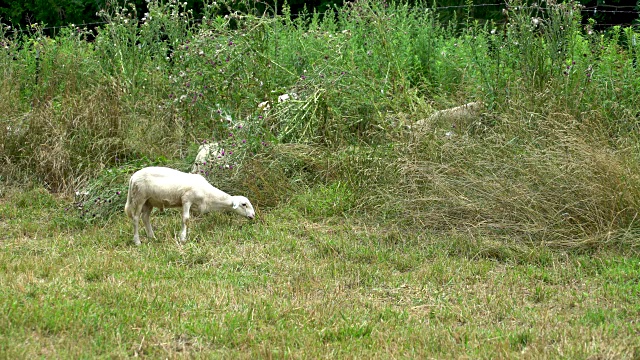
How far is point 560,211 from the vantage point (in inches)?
279

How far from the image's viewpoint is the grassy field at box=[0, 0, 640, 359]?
203 inches

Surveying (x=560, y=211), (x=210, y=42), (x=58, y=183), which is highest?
(x=210, y=42)

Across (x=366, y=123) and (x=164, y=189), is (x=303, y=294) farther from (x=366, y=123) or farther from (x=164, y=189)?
(x=366, y=123)

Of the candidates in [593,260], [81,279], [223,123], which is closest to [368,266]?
[593,260]

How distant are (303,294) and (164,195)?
2144 millimetres

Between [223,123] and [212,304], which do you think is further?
[223,123]

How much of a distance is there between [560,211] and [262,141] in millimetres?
3261

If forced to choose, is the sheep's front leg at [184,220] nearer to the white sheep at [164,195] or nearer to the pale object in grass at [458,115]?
the white sheep at [164,195]

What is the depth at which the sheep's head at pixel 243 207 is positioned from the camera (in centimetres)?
776

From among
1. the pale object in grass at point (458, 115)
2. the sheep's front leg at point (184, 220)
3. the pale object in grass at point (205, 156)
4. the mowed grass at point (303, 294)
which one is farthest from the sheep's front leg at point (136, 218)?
the pale object in grass at point (458, 115)

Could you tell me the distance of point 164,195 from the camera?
292 inches

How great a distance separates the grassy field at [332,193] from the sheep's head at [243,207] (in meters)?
0.12

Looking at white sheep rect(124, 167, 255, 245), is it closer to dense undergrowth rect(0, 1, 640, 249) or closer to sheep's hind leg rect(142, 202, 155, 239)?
sheep's hind leg rect(142, 202, 155, 239)

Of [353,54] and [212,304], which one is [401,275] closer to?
[212,304]
